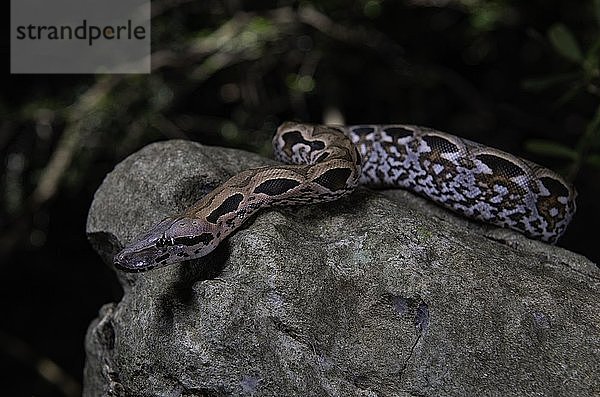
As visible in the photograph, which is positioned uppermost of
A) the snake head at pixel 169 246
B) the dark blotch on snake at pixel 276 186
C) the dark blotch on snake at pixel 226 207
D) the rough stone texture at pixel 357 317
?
the dark blotch on snake at pixel 276 186

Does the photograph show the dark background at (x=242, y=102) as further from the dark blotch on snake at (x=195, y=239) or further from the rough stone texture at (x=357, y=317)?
the dark blotch on snake at (x=195, y=239)

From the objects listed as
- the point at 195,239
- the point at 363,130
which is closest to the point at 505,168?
the point at 363,130

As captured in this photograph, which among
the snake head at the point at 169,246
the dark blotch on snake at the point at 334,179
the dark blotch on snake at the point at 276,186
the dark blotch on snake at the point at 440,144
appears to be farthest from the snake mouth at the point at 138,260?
the dark blotch on snake at the point at 440,144

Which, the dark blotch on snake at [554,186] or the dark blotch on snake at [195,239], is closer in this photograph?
the dark blotch on snake at [195,239]

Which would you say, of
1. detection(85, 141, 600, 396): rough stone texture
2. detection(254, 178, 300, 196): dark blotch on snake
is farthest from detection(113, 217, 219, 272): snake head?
detection(254, 178, 300, 196): dark blotch on snake

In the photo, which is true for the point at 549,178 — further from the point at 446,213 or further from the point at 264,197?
the point at 264,197

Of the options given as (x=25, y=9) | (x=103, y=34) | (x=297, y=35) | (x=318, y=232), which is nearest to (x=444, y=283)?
(x=318, y=232)

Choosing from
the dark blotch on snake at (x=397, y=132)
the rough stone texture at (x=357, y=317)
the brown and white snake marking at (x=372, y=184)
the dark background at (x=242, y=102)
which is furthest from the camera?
the dark background at (x=242, y=102)
